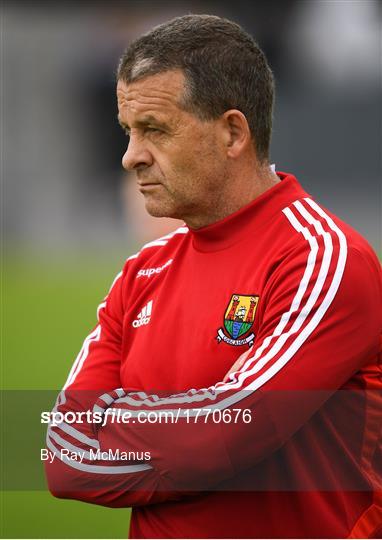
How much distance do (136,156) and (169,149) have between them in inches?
3.5

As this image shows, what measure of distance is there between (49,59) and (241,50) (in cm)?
1513

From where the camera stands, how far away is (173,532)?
2.45 metres

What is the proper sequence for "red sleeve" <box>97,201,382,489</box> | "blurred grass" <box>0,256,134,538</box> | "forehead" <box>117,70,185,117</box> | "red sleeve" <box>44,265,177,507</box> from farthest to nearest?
"blurred grass" <box>0,256,134,538</box> < "forehead" <box>117,70,185,117</box> < "red sleeve" <box>44,265,177,507</box> < "red sleeve" <box>97,201,382,489</box>

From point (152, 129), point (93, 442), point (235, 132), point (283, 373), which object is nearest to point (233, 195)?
point (235, 132)

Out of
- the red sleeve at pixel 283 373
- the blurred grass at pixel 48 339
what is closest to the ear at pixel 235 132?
the red sleeve at pixel 283 373

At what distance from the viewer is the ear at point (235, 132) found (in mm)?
2611

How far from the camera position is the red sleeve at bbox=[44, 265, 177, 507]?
2404mm

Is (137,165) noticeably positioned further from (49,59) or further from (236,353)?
(49,59)

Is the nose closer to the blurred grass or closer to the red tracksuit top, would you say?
the red tracksuit top

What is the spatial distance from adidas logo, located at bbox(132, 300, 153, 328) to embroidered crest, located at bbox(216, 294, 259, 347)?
0.29 metres

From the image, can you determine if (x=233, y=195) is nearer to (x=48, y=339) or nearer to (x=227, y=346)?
(x=227, y=346)

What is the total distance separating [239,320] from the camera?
2.42 metres

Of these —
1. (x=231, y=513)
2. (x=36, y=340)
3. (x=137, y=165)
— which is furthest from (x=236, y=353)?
(x=36, y=340)

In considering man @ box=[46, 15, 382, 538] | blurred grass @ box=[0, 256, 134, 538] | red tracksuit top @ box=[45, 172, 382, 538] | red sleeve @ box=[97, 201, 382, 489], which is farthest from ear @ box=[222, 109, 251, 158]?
blurred grass @ box=[0, 256, 134, 538]
